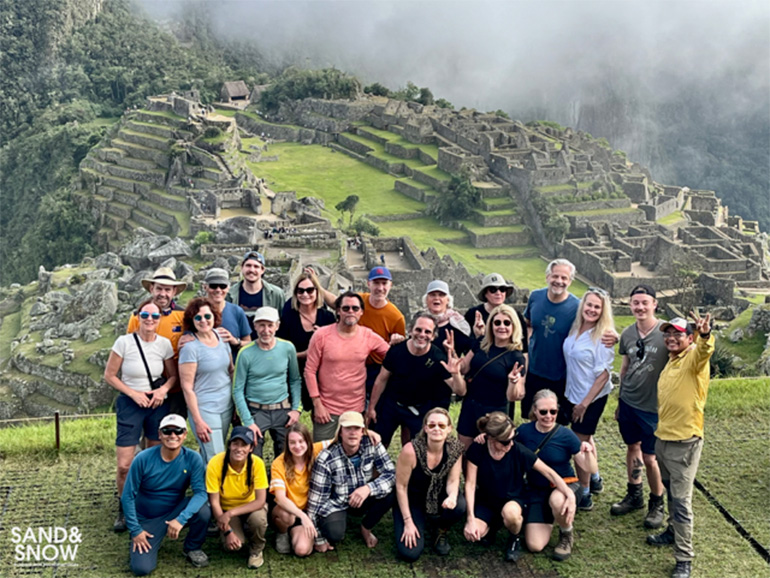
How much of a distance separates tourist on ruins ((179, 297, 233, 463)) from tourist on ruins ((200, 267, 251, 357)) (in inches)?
7.5

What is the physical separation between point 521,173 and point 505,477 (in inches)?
1899

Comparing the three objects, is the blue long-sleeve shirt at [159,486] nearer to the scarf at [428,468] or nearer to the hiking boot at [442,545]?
the scarf at [428,468]

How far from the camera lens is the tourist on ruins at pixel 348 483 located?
769 cm

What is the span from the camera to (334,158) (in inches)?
2527

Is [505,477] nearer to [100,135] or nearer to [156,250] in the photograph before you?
[156,250]

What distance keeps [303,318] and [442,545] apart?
2458mm

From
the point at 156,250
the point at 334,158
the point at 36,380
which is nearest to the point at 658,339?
the point at 36,380

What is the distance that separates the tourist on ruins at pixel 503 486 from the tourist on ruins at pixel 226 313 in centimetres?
231

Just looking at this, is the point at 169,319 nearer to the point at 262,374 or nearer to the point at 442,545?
the point at 262,374

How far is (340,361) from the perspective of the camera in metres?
8.28

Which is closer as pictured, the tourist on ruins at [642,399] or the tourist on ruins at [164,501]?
the tourist on ruins at [164,501]

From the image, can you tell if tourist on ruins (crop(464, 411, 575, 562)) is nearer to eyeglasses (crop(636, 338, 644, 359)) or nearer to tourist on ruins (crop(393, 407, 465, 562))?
tourist on ruins (crop(393, 407, 465, 562))

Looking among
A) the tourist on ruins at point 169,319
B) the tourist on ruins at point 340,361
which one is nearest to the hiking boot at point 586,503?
the tourist on ruins at point 340,361

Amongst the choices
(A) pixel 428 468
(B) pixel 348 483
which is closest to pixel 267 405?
(B) pixel 348 483
